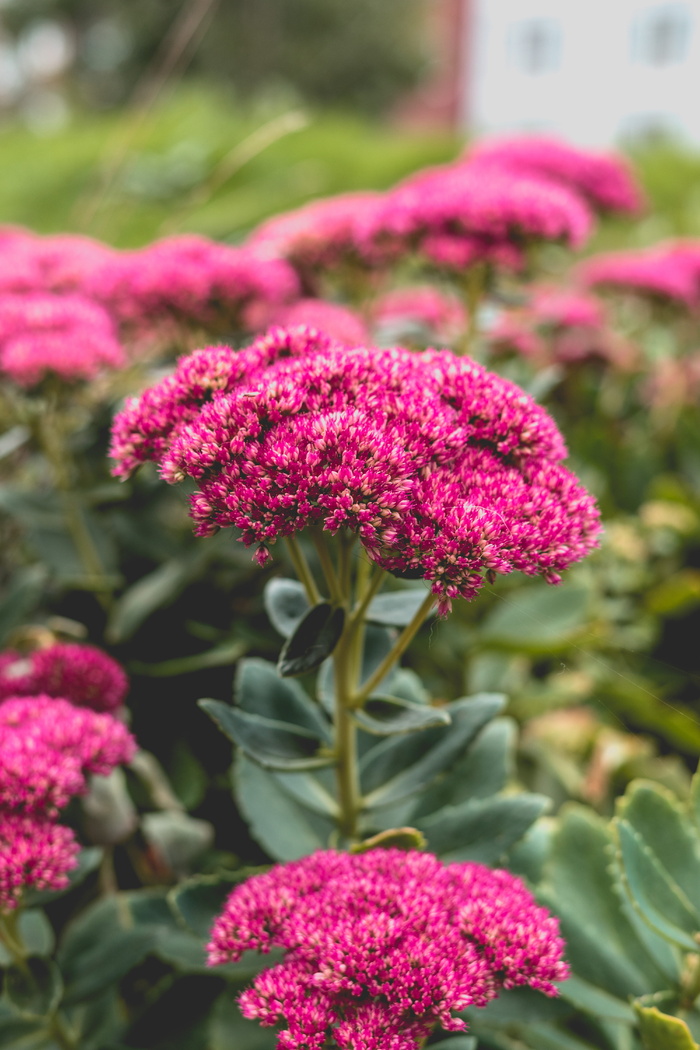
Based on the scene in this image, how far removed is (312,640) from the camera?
79 centimetres

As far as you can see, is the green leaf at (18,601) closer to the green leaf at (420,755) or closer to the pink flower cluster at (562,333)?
the green leaf at (420,755)

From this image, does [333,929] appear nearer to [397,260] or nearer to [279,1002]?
[279,1002]

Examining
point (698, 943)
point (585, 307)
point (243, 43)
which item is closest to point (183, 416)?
point (698, 943)

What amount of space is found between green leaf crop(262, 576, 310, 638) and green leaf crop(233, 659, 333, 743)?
8 cm

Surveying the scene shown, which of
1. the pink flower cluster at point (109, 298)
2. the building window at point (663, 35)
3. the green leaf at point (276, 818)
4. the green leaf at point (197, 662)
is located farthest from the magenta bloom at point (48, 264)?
the building window at point (663, 35)

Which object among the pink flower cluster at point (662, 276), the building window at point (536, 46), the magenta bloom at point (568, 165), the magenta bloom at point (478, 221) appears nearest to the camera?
the magenta bloom at point (478, 221)

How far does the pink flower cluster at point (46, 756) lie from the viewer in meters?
0.83

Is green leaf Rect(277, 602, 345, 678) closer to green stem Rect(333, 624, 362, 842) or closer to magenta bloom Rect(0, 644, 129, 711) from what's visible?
green stem Rect(333, 624, 362, 842)

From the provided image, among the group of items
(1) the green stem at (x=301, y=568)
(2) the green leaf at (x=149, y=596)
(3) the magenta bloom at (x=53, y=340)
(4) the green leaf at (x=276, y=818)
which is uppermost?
(3) the magenta bloom at (x=53, y=340)

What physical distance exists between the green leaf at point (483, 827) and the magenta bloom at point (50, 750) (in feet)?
1.12

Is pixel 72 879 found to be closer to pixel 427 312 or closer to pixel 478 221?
pixel 478 221

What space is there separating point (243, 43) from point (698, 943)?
18.4 meters

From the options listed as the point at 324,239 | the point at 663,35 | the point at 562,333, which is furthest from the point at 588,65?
the point at 324,239

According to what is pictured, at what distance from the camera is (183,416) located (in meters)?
0.78
